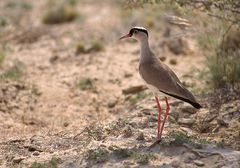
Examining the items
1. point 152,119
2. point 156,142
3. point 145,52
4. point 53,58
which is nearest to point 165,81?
point 145,52

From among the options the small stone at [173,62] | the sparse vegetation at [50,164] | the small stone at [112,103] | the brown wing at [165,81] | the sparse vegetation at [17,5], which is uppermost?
the brown wing at [165,81]

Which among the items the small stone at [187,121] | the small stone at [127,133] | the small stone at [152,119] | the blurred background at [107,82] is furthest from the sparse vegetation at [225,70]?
the small stone at [127,133]

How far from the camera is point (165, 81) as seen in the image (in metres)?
6.63

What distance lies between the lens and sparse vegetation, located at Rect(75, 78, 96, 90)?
9883mm

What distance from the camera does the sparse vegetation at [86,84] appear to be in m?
9.88

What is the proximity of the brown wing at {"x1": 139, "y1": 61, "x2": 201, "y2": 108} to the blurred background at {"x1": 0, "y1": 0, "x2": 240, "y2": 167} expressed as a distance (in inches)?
17.9

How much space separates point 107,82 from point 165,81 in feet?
11.9

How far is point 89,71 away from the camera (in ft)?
35.2

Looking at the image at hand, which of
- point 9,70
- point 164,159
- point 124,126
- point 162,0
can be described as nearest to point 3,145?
point 124,126

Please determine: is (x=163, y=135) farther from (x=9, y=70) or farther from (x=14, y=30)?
(x=14, y=30)

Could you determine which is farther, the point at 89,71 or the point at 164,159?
the point at 89,71

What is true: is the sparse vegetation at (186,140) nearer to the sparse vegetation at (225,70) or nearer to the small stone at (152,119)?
the small stone at (152,119)

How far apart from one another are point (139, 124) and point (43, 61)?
4411mm

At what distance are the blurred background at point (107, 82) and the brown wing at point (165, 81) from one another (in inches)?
17.9
